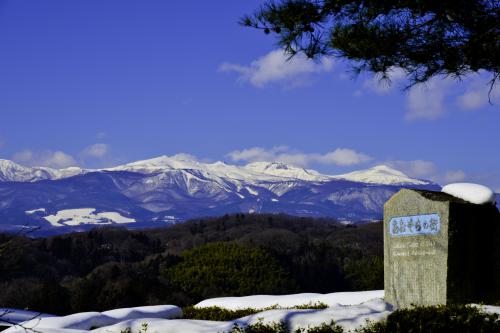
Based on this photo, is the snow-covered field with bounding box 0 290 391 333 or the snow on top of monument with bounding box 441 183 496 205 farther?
the snow on top of monument with bounding box 441 183 496 205

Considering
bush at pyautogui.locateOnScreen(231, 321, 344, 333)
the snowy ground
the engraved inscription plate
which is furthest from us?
the engraved inscription plate

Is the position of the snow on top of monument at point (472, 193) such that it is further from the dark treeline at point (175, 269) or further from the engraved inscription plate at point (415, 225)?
the dark treeline at point (175, 269)

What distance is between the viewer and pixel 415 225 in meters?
12.5

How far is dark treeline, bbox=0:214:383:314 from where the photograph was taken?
20.2 metres

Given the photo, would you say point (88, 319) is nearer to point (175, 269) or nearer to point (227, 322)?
point (227, 322)

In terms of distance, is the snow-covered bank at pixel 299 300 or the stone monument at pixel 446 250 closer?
the stone monument at pixel 446 250

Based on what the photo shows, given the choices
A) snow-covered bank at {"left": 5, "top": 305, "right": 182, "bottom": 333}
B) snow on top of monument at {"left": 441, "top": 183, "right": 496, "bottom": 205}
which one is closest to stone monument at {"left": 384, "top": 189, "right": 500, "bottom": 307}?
snow on top of monument at {"left": 441, "top": 183, "right": 496, "bottom": 205}

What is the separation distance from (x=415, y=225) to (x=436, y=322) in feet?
12.7

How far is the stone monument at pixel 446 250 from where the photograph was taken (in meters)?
11.9

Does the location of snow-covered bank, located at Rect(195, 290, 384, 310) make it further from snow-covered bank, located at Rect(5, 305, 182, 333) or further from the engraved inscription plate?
the engraved inscription plate

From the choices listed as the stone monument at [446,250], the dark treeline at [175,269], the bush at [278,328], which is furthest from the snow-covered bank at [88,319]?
the stone monument at [446,250]

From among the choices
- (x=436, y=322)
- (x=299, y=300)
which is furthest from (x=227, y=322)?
(x=299, y=300)

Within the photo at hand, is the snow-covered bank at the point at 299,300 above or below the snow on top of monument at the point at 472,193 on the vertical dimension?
below

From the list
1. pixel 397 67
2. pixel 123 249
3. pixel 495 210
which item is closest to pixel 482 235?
pixel 495 210
